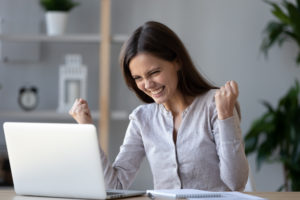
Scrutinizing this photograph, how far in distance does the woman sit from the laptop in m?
0.30

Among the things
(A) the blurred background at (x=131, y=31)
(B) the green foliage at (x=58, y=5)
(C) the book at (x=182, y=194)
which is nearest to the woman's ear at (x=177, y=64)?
(C) the book at (x=182, y=194)

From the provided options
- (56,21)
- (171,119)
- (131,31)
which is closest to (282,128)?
(131,31)

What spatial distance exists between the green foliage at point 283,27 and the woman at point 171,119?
1.60 meters

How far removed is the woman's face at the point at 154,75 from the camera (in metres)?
1.72

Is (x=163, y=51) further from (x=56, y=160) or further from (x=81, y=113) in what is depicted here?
(x=56, y=160)

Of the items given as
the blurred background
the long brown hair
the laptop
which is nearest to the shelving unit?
the blurred background

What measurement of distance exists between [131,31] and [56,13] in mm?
540

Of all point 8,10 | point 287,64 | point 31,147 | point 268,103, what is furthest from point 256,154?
point 31,147

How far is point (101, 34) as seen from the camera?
3328 millimetres

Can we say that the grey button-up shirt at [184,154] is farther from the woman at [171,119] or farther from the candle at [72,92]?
the candle at [72,92]

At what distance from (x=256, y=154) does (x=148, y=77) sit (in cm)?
209

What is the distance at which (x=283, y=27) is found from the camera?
3471 millimetres

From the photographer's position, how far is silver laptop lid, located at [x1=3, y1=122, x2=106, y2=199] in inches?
53.5

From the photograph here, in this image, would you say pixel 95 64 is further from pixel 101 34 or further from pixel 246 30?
pixel 246 30
